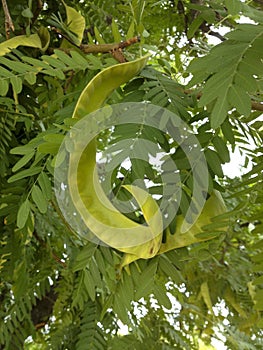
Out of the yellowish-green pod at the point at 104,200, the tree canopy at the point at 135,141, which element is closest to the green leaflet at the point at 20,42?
the tree canopy at the point at 135,141

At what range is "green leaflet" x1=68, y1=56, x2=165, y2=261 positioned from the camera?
39 cm

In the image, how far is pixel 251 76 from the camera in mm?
366

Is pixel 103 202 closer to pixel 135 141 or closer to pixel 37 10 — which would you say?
pixel 135 141

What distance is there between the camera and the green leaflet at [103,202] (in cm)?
39

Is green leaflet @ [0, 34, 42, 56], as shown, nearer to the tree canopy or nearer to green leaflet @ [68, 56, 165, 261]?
the tree canopy

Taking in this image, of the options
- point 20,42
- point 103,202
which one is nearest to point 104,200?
point 103,202

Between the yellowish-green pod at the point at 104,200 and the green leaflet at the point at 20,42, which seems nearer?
the yellowish-green pod at the point at 104,200

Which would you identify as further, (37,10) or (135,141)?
(37,10)

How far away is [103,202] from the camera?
40cm

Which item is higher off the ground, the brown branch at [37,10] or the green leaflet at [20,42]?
the brown branch at [37,10]

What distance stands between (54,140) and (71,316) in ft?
1.76

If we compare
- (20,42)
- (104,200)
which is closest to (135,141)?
(104,200)

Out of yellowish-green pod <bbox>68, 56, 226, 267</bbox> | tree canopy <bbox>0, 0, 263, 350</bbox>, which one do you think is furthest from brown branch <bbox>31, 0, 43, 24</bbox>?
yellowish-green pod <bbox>68, 56, 226, 267</bbox>

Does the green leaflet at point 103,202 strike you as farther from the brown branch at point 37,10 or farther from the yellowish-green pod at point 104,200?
the brown branch at point 37,10
